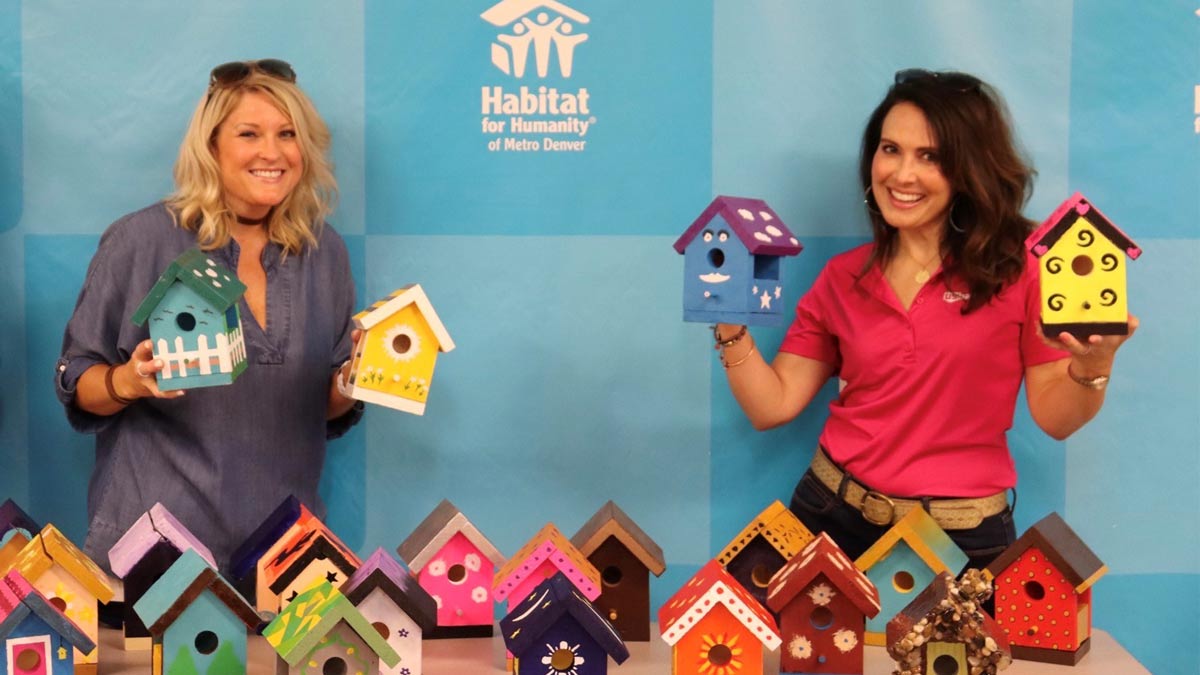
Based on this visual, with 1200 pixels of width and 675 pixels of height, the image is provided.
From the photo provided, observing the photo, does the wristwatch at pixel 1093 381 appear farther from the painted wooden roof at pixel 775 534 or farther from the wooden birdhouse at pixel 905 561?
the painted wooden roof at pixel 775 534

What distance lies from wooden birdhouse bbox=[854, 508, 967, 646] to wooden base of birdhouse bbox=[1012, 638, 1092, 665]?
0.16 m

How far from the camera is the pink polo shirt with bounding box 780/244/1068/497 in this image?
248 centimetres

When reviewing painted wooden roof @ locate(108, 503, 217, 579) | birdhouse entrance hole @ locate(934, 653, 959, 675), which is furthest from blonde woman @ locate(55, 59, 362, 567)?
birdhouse entrance hole @ locate(934, 653, 959, 675)

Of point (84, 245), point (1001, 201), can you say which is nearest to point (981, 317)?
point (1001, 201)

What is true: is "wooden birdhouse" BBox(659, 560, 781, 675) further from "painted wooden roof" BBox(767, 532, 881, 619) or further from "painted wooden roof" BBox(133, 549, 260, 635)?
"painted wooden roof" BBox(133, 549, 260, 635)

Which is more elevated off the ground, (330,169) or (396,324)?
(330,169)

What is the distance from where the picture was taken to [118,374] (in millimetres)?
2365

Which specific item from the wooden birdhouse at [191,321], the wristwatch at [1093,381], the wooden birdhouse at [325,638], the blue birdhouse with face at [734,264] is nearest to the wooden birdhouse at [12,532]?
the wooden birdhouse at [191,321]

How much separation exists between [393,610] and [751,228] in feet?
2.94

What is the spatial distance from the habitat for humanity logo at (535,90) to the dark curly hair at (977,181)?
713 millimetres

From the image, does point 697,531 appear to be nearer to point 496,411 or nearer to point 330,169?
point 496,411

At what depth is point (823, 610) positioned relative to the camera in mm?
2064

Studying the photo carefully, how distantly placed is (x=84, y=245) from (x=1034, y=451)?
2126 mm

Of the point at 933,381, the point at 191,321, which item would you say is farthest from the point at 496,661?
the point at 933,381
